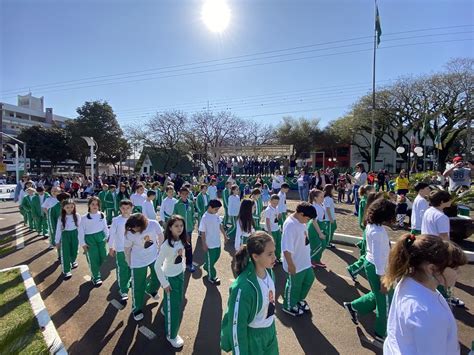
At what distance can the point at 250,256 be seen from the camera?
2.48 meters

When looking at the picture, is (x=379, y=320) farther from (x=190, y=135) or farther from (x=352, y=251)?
(x=190, y=135)

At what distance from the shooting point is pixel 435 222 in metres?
4.35

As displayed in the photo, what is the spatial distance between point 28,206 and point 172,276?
958cm

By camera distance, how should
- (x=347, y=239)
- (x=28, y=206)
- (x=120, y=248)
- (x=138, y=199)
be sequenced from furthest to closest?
(x=28, y=206) → (x=138, y=199) → (x=347, y=239) → (x=120, y=248)

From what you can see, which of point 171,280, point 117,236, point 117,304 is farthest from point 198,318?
point 117,236

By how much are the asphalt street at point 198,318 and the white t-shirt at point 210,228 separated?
2.61ft

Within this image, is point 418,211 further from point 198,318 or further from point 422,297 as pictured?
point 422,297

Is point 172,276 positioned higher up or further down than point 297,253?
further down

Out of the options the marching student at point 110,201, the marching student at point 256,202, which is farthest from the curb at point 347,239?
the marching student at point 110,201

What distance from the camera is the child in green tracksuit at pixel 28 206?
34.8ft

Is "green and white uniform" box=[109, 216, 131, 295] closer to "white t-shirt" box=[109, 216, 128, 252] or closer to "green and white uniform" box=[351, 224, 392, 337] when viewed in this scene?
"white t-shirt" box=[109, 216, 128, 252]

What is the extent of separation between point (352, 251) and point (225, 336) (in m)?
6.37

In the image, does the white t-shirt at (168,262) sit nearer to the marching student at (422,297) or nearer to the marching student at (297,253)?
the marching student at (297,253)

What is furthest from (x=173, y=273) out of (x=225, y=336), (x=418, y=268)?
(x=418, y=268)
